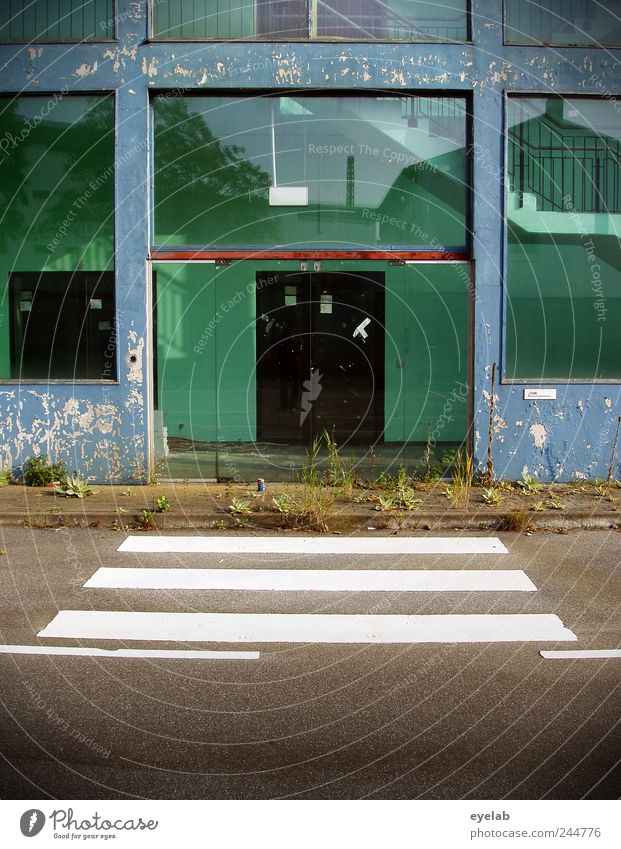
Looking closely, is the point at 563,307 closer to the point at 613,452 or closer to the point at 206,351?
the point at 613,452

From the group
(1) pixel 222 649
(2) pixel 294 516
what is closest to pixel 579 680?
(1) pixel 222 649

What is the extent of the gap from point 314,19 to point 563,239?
13.1ft

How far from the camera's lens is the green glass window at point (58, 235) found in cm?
1200

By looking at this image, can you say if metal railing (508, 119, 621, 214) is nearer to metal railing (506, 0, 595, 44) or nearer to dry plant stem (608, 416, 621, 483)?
metal railing (506, 0, 595, 44)

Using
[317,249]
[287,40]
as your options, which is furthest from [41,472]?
[287,40]

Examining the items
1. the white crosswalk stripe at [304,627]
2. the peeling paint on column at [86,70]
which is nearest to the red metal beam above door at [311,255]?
the peeling paint on column at [86,70]

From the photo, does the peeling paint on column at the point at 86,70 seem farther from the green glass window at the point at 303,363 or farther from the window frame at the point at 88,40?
the green glass window at the point at 303,363

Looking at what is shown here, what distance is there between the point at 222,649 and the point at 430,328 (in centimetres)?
695

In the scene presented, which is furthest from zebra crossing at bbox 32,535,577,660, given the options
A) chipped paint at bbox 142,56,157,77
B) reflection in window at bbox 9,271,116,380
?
chipped paint at bbox 142,56,157,77

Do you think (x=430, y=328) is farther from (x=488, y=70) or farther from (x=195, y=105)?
(x=195, y=105)

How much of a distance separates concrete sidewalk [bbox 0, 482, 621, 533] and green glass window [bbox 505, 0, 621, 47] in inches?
213

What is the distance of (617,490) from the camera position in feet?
38.1
